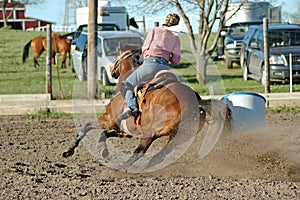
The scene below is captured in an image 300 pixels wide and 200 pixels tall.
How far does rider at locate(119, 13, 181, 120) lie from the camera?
8.07 m

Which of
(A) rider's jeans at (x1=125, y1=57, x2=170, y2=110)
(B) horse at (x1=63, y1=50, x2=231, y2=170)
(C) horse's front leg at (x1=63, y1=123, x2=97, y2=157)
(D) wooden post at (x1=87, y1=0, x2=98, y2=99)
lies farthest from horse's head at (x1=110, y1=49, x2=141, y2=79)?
(D) wooden post at (x1=87, y1=0, x2=98, y2=99)

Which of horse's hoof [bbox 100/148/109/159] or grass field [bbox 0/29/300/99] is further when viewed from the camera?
grass field [bbox 0/29/300/99]

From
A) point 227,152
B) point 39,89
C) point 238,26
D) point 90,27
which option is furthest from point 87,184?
point 238,26

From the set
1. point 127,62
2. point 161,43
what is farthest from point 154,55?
point 127,62

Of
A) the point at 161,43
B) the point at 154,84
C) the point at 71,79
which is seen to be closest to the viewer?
the point at 154,84

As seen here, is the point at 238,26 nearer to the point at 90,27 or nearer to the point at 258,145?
the point at 90,27

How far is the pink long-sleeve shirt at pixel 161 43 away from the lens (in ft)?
26.5

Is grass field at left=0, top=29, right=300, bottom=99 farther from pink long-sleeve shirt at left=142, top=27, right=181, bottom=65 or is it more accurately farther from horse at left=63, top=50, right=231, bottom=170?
horse at left=63, top=50, right=231, bottom=170

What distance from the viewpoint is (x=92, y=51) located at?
15414 mm

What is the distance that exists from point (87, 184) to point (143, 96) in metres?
1.42

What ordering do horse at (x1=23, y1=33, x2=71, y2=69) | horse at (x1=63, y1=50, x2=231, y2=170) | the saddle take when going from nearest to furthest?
1. horse at (x1=63, y1=50, x2=231, y2=170)
2. the saddle
3. horse at (x1=23, y1=33, x2=71, y2=69)

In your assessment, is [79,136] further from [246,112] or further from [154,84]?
[246,112]

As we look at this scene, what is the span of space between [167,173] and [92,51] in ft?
25.6

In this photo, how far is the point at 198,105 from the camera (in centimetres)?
780
